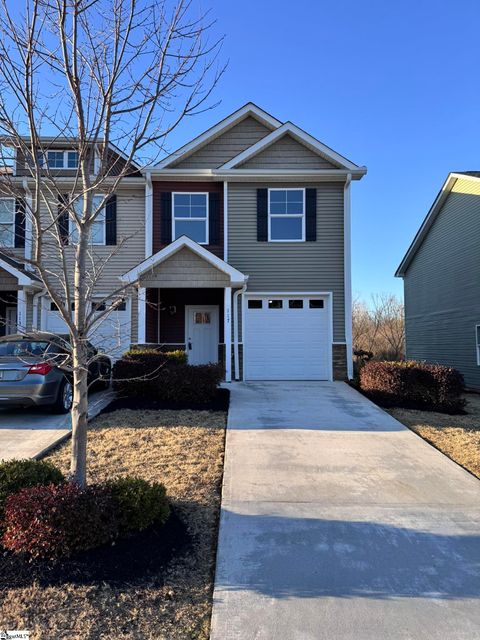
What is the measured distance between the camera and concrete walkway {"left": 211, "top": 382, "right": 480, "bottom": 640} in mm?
3137

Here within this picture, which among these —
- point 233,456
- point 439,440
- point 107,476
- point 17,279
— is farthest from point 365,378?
point 17,279

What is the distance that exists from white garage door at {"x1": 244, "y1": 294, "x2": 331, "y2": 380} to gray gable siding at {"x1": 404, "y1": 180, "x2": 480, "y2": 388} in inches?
245

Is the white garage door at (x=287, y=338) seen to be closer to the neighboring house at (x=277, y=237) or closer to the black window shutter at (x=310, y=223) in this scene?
the neighboring house at (x=277, y=237)

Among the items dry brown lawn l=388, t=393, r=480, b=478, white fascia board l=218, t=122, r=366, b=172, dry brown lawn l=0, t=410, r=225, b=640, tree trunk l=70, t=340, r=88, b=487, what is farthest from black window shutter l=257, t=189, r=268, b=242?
tree trunk l=70, t=340, r=88, b=487

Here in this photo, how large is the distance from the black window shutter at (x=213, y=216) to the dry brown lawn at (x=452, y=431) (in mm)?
7165

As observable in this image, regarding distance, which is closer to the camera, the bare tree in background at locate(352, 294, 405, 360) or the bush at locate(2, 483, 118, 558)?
the bush at locate(2, 483, 118, 558)

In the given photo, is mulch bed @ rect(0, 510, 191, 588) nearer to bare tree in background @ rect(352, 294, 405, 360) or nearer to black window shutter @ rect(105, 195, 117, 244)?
black window shutter @ rect(105, 195, 117, 244)

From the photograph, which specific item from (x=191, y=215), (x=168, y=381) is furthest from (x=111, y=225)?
(x=168, y=381)

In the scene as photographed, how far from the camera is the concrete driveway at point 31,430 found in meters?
7.08

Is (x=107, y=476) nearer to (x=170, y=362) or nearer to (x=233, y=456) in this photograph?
(x=233, y=456)

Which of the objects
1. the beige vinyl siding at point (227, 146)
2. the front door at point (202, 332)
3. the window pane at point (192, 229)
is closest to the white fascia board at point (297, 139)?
the beige vinyl siding at point (227, 146)

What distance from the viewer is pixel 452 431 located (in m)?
8.41

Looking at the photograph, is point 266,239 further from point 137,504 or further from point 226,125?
point 137,504

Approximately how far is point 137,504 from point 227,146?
1276 centimetres
